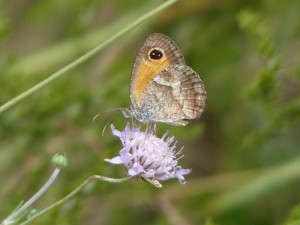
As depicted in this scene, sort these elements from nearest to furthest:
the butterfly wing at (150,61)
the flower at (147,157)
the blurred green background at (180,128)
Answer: the flower at (147,157) → the butterfly wing at (150,61) → the blurred green background at (180,128)

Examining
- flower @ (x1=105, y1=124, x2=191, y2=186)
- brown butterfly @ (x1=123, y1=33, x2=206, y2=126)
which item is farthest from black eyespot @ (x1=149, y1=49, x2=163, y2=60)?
flower @ (x1=105, y1=124, x2=191, y2=186)

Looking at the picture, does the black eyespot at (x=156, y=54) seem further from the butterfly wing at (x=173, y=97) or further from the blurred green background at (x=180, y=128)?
the blurred green background at (x=180, y=128)

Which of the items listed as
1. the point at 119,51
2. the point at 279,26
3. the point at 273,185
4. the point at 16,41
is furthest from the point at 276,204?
the point at 16,41

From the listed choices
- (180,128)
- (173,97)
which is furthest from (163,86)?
(180,128)

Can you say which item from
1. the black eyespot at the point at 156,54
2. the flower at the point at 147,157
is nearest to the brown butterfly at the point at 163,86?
the black eyespot at the point at 156,54

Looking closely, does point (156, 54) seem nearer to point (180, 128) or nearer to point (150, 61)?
point (150, 61)

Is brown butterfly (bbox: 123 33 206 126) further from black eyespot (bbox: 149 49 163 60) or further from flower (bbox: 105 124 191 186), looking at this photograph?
flower (bbox: 105 124 191 186)
